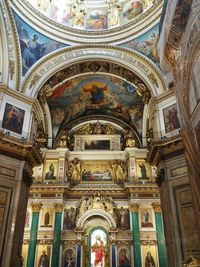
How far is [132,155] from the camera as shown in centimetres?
1892

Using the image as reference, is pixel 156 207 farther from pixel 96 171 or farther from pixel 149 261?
pixel 96 171

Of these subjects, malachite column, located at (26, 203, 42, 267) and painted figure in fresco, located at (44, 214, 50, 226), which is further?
painted figure in fresco, located at (44, 214, 50, 226)

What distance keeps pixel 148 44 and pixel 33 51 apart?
239 inches

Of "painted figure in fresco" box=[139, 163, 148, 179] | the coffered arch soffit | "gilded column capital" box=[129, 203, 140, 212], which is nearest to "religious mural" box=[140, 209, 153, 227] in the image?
"gilded column capital" box=[129, 203, 140, 212]

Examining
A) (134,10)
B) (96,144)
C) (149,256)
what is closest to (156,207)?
(149,256)

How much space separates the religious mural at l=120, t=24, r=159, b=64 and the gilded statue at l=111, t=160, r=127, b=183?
24.4 ft

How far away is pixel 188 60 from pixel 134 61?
621 cm

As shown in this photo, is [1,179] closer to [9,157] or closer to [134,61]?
[9,157]

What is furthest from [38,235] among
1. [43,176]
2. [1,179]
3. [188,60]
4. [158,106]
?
[188,60]

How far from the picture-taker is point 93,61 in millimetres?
15734

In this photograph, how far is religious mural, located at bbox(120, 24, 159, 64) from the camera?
48.6 feet

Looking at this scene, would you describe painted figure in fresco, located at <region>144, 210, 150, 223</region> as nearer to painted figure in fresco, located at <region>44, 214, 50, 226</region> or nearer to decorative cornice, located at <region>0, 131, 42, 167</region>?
painted figure in fresco, located at <region>44, 214, 50, 226</region>

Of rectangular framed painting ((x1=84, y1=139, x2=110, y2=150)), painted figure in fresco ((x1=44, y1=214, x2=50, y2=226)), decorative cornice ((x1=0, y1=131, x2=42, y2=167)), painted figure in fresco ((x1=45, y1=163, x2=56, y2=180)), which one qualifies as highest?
rectangular framed painting ((x1=84, y1=139, x2=110, y2=150))

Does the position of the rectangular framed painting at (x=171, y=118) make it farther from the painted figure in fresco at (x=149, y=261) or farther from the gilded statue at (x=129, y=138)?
the painted figure in fresco at (x=149, y=261)
